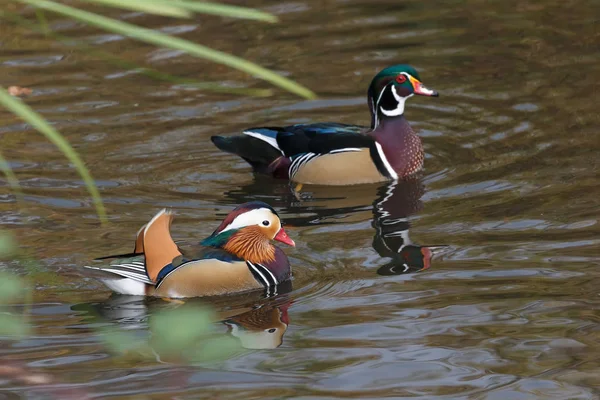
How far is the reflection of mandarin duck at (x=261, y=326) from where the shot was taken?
478cm

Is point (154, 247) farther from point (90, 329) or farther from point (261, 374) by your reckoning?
point (261, 374)

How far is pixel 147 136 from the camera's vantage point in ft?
28.9

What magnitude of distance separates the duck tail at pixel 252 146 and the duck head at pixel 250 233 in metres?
2.27

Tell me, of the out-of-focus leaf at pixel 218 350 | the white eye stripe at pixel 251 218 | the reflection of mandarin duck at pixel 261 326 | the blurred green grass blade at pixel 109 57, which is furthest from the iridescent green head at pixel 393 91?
the blurred green grass blade at pixel 109 57

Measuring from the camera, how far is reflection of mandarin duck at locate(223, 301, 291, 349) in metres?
4.78

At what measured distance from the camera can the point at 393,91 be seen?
8508 millimetres

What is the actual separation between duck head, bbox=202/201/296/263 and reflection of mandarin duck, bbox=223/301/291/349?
50cm

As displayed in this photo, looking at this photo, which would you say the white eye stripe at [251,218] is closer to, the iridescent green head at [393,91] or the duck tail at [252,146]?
the duck tail at [252,146]

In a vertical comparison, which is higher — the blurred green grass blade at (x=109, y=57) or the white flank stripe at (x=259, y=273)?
the blurred green grass blade at (x=109, y=57)

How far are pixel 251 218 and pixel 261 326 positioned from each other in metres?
0.97

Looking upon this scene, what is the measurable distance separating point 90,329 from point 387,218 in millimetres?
2614

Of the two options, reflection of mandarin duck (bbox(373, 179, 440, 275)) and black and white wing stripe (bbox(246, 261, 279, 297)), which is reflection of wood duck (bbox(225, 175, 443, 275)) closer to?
reflection of mandarin duck (bbox(373, 179, 440, 275))

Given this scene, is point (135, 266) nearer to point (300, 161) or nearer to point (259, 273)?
point (259, 273)

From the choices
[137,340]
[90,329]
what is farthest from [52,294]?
[137,340]
